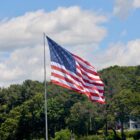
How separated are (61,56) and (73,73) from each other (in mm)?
1173

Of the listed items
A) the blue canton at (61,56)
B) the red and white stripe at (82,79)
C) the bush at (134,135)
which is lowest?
the bush at (134,135)

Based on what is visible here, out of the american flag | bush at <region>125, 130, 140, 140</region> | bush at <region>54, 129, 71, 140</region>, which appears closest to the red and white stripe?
the american flag

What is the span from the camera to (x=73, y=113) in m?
118

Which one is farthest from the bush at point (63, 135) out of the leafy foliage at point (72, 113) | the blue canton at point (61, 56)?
the blue canton at point (61, 56)

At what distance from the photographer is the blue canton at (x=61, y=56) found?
2975cm

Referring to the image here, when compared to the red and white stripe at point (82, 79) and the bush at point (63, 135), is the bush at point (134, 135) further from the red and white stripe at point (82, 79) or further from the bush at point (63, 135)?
the red and white stripe at point (82, 79)

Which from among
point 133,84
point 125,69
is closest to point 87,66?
point 133,84

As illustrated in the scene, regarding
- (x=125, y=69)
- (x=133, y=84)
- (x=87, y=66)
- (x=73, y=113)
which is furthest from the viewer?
(x=125, y=69)

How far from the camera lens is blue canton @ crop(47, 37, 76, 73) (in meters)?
29.8

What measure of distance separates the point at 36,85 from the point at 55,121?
29.3m

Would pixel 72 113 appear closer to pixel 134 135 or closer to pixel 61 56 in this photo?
pixel 134 135

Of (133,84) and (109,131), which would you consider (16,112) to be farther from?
(133,84)

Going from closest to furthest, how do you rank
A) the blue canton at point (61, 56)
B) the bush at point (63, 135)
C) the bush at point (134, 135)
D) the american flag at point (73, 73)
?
the american flag at point (73, 73) < the blue canton at point (61, 56) < the bush at point (63, 135) < the bush at point (134, 135)

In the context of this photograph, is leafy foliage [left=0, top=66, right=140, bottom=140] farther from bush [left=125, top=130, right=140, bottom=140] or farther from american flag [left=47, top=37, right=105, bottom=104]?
american flag [left=47, top=37, right=105, bottom=104]
